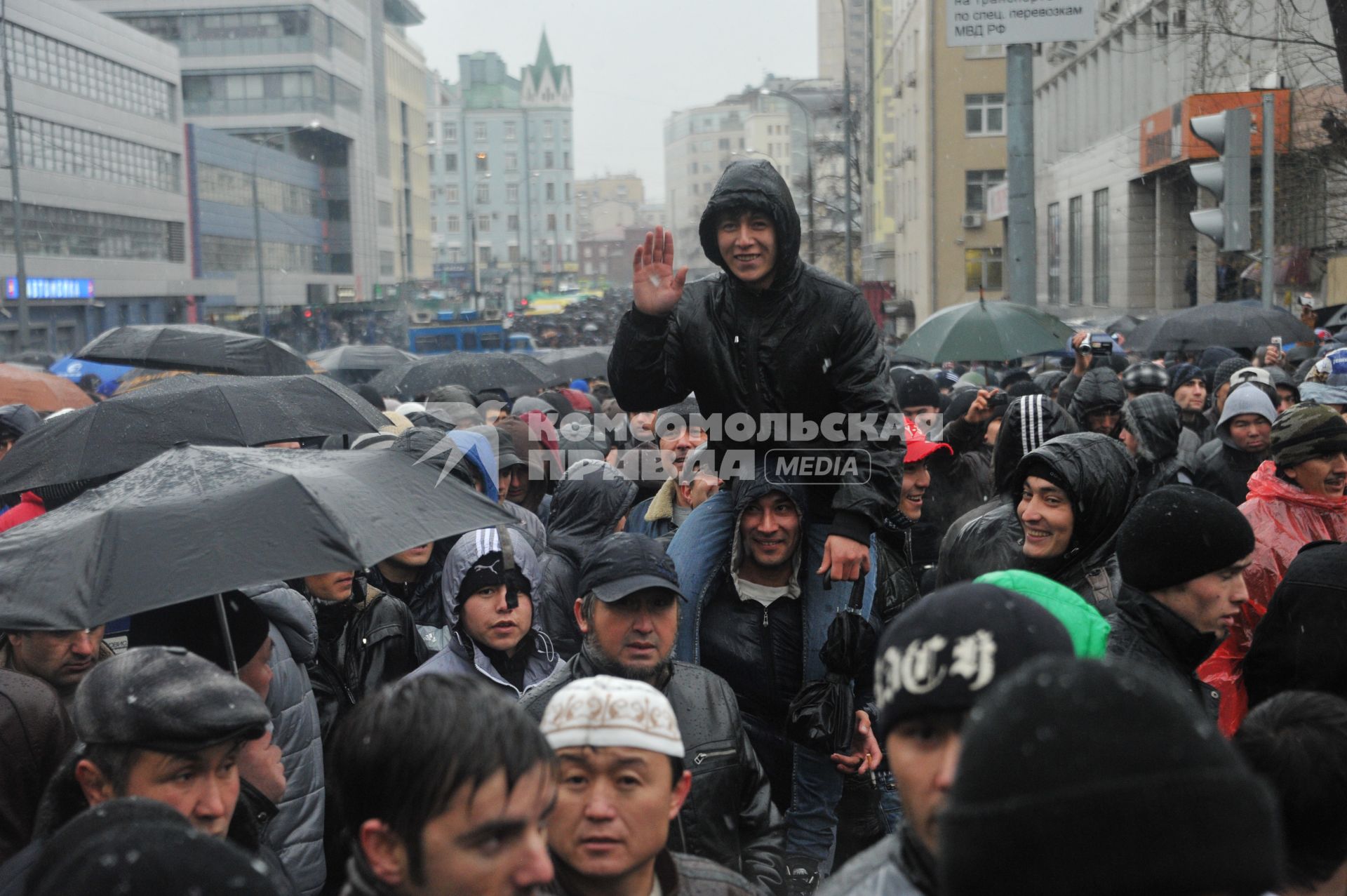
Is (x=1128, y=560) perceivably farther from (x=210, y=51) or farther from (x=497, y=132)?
(x=497, y=132)

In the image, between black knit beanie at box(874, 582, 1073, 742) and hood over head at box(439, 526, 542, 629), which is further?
hood over head at box(439, 526, 542, 629)

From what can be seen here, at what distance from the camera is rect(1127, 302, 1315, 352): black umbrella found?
13.9 m

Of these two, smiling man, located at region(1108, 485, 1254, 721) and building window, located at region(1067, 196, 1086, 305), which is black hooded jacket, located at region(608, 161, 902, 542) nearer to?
smiling man, located at region(1108, 485, 1254, 721)

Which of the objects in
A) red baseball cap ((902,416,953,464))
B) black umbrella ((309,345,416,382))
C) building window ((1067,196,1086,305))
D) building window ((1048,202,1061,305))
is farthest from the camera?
building window ((1048,202,1061,305))

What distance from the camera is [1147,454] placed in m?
8.22

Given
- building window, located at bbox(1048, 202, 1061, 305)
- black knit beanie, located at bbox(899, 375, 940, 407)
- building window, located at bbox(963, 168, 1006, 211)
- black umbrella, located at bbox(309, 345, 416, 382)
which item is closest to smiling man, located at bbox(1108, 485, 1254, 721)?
black knit beanie, located at bbox(899, 375, 940, 407)

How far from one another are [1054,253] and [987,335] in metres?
35.8

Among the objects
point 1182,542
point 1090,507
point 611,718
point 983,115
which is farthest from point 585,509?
point 983,115

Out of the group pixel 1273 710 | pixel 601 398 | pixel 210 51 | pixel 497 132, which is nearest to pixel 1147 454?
pixel 1273 710

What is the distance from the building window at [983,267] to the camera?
58.5 metres

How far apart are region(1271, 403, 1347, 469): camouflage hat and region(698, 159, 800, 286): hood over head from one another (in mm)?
2315

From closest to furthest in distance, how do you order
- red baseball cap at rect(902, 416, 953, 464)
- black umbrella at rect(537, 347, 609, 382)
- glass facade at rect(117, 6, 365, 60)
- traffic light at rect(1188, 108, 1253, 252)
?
red baseball cap at rect(902, 416, 953, 464)
traffic light at rect(1188, 108, 1253, 252)
black umbrella at rect(537, 347, 609, 382)
glass facade at rect(117, 6, 365, 60)

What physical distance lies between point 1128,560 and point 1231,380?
557cm

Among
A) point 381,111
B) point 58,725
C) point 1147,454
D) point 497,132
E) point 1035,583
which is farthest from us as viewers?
point 497,132
